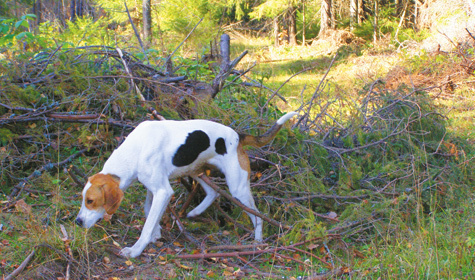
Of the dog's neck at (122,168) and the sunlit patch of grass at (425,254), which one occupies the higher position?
the dog's neck at (122,168)

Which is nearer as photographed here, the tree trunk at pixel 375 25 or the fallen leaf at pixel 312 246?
the fallen leaf at pixel 312 246

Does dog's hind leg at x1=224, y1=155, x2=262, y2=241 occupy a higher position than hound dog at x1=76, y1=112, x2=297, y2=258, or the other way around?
hound dog at x1=76, y1=112, x2=297, y2=258

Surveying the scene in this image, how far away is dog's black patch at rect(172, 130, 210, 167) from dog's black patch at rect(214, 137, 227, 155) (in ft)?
0.33

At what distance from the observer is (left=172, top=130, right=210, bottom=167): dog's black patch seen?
13.0 ft

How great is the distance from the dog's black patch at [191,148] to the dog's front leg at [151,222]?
0.89ft

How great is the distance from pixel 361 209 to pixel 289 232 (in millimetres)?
774

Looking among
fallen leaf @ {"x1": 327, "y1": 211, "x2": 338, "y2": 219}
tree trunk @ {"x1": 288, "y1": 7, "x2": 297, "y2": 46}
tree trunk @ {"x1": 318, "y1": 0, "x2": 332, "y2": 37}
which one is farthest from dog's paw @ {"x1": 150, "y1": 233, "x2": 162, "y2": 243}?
tree trunk @ {"x1": 288, "y1": 7, "x2": 297, "y2": 46}

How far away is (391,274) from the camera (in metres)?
3.35

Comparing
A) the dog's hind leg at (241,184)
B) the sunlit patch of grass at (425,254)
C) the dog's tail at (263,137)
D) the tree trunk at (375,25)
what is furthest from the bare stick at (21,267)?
the tree trunk at (375,25)

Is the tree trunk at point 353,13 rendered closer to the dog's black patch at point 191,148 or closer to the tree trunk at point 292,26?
the tree trunk at point 292,26

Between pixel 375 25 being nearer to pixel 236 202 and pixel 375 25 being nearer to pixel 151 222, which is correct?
pixel 236 202

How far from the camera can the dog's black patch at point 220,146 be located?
4.18 meters

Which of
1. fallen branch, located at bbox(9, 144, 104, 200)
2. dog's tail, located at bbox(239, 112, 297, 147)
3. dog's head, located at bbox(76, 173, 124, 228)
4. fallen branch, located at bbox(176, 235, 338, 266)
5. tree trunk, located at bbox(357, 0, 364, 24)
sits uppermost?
tree trunk, located at bbox(357, 0, 364, 24)

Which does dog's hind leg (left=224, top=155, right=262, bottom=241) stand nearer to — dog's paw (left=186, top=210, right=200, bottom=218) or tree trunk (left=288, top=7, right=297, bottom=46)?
dog's paw (left=186, top=210, right=200, bottom=218)
